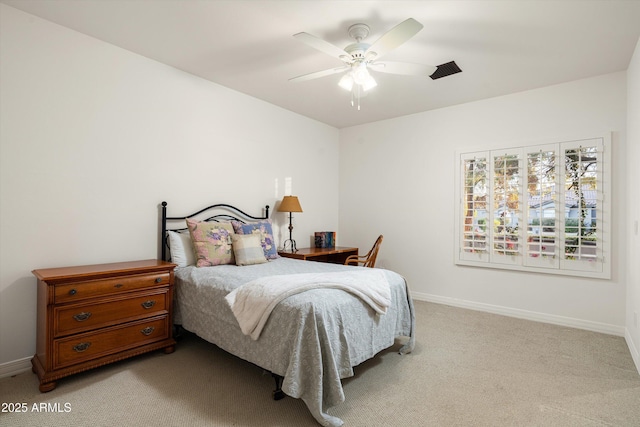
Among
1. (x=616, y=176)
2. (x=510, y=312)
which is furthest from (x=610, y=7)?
(x=510, y=312)

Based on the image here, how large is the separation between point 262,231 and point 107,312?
64.7 inches

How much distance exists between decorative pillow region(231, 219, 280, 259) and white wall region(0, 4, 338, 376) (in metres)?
0.48

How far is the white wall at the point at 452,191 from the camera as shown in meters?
3.38

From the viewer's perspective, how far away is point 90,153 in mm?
2791

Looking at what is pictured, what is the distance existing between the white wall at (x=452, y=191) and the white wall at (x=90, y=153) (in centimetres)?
204

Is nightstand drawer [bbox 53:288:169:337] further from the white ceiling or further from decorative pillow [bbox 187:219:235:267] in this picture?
the white ceiling

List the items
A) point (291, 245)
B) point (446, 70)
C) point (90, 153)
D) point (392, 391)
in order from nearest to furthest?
point (392, 391), point (90, 153), point (446, 70), point (291, 245)

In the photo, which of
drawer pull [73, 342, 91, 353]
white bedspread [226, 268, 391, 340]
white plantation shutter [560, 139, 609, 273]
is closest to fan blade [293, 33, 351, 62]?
white bedspread [226, 268, 391, 340]

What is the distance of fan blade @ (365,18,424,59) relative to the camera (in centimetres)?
202

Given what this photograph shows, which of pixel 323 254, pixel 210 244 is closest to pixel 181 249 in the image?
pixel 210 244

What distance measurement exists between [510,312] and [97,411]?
13.3 ft

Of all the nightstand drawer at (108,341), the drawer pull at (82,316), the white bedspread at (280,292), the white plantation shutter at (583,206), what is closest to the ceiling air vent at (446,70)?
the white plantation shutter at (583,206)

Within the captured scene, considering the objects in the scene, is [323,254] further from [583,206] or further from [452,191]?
[583,206]

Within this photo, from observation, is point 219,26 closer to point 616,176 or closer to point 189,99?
point 189,99
